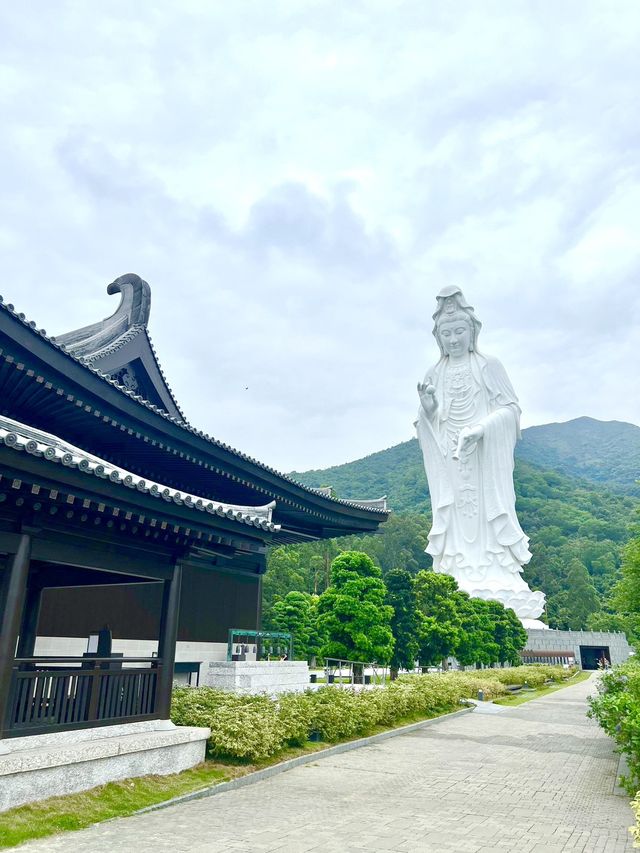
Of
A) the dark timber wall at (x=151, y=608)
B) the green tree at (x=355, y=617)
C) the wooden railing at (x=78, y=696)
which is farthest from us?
the green tree at (x=355, y=617)

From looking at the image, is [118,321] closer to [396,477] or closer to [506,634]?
[506,634]

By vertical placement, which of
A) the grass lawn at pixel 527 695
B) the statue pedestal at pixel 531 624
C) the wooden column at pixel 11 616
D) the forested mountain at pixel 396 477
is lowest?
the grass lawn at pixel 527 695

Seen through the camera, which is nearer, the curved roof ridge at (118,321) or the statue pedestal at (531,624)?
the curved roof ridge at (118,321)

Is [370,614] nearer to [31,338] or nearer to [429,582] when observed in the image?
[429,582]

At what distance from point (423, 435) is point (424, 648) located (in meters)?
26.1

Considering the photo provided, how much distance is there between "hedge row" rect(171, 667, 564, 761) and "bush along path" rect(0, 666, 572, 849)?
0.05ft

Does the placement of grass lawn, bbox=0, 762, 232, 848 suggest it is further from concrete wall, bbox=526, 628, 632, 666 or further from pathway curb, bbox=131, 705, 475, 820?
concrete wall, bbox=526, 628, 632, 666

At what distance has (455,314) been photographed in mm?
50844

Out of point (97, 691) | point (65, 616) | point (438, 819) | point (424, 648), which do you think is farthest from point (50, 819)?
point (424, 648)

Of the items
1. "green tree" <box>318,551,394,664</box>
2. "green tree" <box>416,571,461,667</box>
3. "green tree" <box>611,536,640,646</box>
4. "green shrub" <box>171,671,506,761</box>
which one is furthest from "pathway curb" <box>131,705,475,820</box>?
"green tree" <box>416,571,461,667</box>

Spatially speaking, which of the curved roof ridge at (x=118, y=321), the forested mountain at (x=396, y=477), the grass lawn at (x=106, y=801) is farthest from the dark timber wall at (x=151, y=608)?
the forested mountain at (x=396, y=477)

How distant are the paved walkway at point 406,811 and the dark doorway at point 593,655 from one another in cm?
4631

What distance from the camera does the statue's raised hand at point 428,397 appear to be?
50469 mm

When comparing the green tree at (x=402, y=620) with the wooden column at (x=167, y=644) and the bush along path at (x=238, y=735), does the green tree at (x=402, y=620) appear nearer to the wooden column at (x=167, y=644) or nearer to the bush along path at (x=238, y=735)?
the bush along path at (x=238, y=735)
